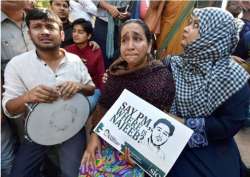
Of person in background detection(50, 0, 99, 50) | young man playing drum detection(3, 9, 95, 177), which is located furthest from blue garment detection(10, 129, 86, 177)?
person in background detection(50, 0, 99, 50)

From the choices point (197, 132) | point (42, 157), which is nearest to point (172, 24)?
point (197, 132)

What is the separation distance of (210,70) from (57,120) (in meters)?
1.07

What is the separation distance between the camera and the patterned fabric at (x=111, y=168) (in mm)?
1959

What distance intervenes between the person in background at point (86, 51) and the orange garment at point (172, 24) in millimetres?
720

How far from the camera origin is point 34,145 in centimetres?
226

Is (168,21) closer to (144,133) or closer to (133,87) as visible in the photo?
(133,87)

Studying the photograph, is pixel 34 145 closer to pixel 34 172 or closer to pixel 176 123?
pixel 34 172

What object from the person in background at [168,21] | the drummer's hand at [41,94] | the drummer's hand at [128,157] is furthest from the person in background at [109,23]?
the drummer's hand at [128,157]

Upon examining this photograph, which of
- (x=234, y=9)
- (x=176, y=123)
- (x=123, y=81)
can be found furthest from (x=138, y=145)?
(x=234, y=9)

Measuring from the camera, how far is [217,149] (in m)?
2.03

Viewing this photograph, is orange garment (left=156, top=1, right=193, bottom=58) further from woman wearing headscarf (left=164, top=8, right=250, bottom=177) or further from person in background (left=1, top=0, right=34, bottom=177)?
person in background (left=1, top=0, right=34, bottom=177)

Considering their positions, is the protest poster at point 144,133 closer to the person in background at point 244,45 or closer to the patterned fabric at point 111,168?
the patterned fabric at point 111,168

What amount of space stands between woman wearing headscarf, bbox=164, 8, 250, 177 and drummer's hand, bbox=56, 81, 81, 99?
2.28ft

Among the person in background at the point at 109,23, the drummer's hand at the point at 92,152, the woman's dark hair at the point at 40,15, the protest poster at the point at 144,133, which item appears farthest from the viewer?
the person in background at the point at 109,23
